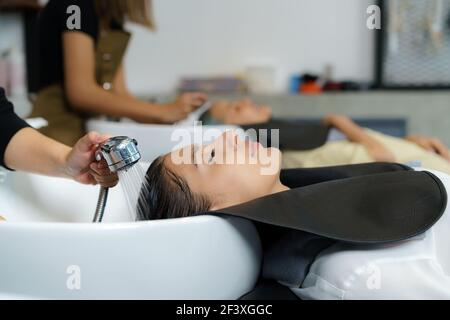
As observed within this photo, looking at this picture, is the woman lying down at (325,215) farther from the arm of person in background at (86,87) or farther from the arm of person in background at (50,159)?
the arm of person in background at (86,87)

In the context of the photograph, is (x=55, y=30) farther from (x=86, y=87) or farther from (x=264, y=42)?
(x=264, y=42)

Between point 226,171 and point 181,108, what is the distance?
2.04 feet

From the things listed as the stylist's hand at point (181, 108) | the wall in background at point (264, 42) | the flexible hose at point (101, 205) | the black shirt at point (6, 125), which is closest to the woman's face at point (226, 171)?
the flexible hose at point (101, 205)

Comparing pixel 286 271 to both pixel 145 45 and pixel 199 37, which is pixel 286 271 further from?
pixel 199 37

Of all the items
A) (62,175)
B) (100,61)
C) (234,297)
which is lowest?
(234,297)

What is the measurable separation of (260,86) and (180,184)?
5.32 ft

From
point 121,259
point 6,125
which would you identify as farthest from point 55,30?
point 121,259

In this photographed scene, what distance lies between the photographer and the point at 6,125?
2.71 ft

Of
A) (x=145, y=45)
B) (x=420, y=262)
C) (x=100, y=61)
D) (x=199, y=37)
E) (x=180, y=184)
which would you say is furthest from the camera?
(x=199, y=37)

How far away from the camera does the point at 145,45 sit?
2014 millimetres

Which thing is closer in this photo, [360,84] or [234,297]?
[234,297]

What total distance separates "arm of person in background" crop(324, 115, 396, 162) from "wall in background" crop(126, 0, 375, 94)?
0.88 meters

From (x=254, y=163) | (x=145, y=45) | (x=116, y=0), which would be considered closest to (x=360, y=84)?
(x=145, y=45)

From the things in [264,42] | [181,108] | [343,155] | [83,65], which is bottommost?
[343,155]
